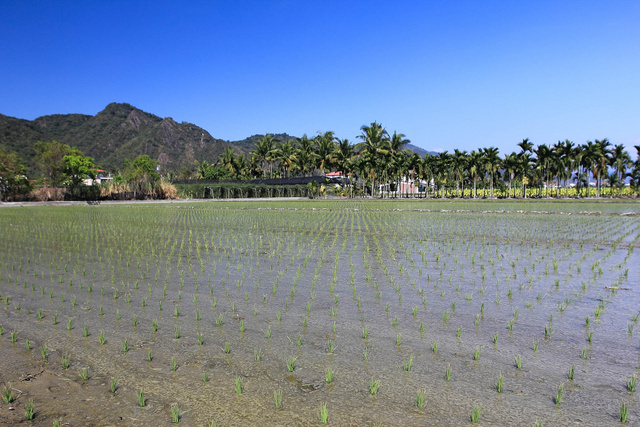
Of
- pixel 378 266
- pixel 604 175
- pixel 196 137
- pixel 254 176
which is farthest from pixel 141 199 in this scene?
pixel 196 137

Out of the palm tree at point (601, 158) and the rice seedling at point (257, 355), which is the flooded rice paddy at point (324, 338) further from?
the palm tree at point (601, 158)

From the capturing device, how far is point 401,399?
3559mm

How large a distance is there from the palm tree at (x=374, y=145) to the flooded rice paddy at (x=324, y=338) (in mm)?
54981

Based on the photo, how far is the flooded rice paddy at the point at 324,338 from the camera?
348cm

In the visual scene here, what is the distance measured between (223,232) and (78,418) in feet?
44.2

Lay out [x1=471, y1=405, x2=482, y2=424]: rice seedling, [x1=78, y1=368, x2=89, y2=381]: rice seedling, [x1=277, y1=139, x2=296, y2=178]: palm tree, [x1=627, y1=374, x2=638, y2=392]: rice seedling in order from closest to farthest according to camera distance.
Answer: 1. [x1=471, y1=405, x2=482, y2=424]: rice seedling
2. [x1=627, y1=374, x2=638, y2=392]: rice seedling
3. [x1=78, y1=368, x2=89, y2=381]: rice seedling
4. [x1=277, y1=139, x2=296, y2=178]: palm tree

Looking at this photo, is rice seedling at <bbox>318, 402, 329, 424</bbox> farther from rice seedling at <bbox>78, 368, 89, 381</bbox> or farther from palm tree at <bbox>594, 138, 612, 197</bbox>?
palm tree at <bbox>594, 138, 612, 197</bbox>

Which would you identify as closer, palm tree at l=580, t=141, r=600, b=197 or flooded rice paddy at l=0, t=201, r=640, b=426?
flooded rice paddy at l=0, t=201, r=640, b=426

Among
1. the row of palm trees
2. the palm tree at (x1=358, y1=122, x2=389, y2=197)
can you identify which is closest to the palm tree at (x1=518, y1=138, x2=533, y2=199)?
the row of palm trees

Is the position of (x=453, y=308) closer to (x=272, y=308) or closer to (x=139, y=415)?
(x=272, y=308)

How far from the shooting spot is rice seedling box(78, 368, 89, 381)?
3.99 m

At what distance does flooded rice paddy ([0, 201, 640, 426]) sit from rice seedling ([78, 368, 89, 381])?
0.04m

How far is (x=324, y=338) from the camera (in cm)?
498

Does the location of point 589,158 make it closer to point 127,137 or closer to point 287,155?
point 287,155
